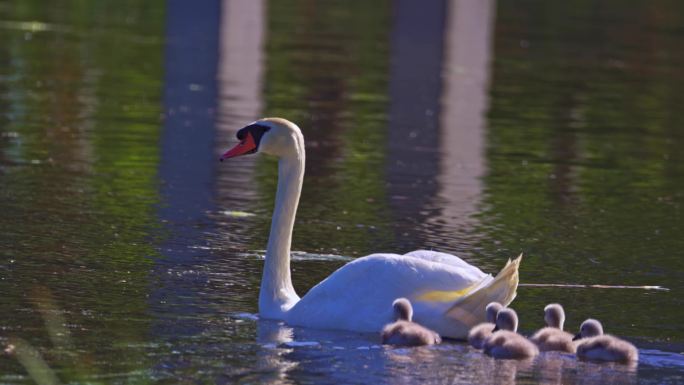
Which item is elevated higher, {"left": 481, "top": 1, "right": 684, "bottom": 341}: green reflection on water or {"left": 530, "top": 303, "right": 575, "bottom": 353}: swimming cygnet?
{"left": 530, "top": 303, "right": 575, "bottom": 353}: swimming cygnet

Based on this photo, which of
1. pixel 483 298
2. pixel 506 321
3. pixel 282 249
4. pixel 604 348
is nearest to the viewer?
pixel 604 348

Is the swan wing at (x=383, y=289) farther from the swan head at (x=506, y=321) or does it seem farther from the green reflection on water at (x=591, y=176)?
the green reflection on water at (x=591, y=176)

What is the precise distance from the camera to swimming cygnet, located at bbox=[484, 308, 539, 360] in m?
8.93

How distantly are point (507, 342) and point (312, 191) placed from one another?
6.80 m

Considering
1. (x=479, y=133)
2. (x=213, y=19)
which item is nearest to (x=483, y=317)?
(x=479, y=133)

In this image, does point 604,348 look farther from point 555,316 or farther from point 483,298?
point 483,298

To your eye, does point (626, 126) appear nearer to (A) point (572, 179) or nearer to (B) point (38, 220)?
(A) point (572, 179)

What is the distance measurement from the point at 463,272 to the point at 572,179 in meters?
7.72

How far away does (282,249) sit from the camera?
10203mm

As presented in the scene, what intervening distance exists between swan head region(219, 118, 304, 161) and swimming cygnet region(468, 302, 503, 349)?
1.67m

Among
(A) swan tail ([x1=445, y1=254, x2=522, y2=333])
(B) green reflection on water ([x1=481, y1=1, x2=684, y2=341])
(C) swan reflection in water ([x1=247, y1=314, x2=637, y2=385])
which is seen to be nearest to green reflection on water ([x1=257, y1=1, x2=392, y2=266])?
(B) green reflection on water ([x1=481, y1=1, x2=684, y2=341])

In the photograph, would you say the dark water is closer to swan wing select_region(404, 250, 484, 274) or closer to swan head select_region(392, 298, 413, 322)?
swan head select_region(392, 298, 413, 322)

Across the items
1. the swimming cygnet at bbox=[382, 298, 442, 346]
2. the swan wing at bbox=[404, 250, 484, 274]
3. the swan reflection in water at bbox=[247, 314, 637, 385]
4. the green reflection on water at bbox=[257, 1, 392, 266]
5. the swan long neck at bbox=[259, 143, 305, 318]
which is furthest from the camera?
the green reflection on water at bbox=[257, 1, 392, 266]

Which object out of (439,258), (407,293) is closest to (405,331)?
(407,293)
